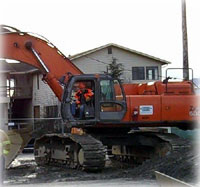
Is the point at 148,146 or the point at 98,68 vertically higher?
the point at 98,68

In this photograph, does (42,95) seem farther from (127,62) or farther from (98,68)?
(127,62)

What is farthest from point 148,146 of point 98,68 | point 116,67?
point 98,68

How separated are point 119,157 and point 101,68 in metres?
22.1

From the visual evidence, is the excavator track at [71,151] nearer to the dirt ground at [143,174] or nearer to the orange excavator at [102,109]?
the orange excavator at [102,109]

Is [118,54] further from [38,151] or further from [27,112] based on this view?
[38,151]

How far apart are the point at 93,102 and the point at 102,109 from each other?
1.02ft

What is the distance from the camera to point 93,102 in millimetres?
13781

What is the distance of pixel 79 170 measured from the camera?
14305mm

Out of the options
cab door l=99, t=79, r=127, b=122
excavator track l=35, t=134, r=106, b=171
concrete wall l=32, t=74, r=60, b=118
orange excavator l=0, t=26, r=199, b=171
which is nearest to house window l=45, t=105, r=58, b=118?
concrete wall l=32, t=74, r=60, b=118

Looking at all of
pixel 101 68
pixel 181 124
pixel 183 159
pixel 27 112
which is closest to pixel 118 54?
pixel 101 68

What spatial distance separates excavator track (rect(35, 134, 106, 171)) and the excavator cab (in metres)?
0.65

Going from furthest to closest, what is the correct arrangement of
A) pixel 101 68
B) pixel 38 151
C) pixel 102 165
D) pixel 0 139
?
1. pixel 101 68
2. pixel 38 151
3. pixel 102 165
4. pixel 0 139

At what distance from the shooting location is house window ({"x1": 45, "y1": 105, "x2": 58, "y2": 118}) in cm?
3591

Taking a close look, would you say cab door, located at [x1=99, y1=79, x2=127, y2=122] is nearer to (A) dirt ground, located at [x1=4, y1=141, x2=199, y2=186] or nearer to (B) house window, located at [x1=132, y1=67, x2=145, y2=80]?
(A) dirt ground, located at [x1=4, y1=141, x2=199, y2=186]
